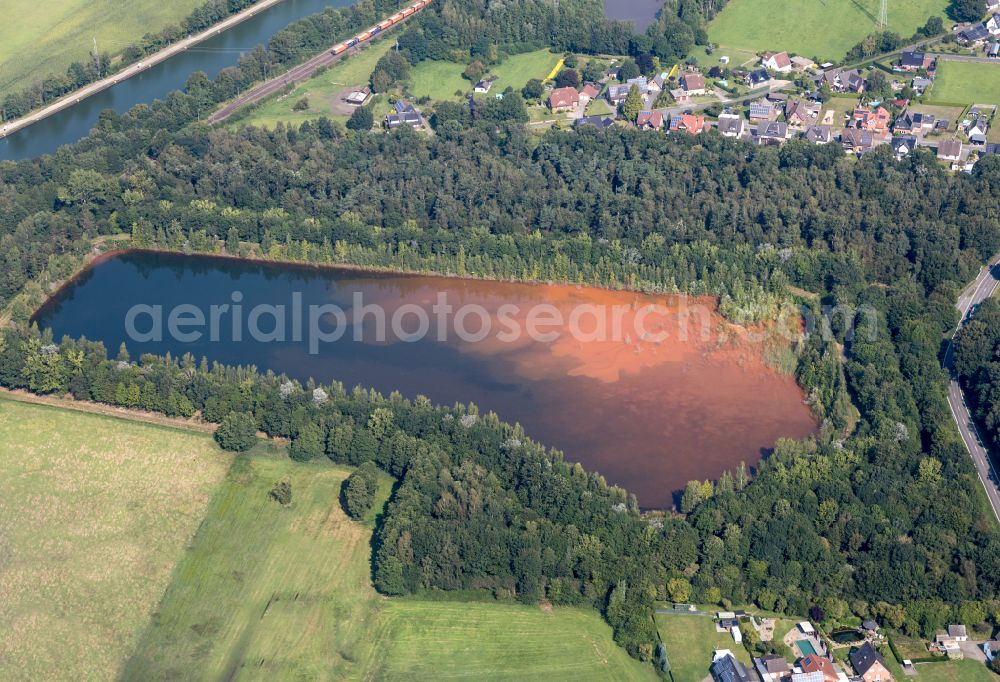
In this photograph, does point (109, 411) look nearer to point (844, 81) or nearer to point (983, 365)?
point (983, 365)

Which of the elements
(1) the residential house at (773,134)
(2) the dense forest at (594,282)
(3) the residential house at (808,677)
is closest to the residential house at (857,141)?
(1) the residential house at (773,134)

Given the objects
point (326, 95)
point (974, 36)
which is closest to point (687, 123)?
point (974, 36)

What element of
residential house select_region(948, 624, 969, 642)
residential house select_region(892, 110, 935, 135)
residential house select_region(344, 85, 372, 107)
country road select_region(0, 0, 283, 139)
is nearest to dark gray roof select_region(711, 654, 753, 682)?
residential house select_region(948, 624, 969, 642)

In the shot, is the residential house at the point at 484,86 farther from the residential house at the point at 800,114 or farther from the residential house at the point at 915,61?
the residential house at the point at 915,61

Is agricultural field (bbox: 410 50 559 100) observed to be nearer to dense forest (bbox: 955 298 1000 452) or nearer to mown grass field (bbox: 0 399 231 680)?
dense forest (bbox: 955 298 1000 452)

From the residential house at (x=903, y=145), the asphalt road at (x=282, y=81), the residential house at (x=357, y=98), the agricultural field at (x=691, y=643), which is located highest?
the asphalt road at (x=282, y=81)

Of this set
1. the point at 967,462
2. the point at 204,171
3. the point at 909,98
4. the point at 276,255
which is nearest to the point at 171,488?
the point at 276,255

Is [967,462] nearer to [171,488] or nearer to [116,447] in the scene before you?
[171,488]
